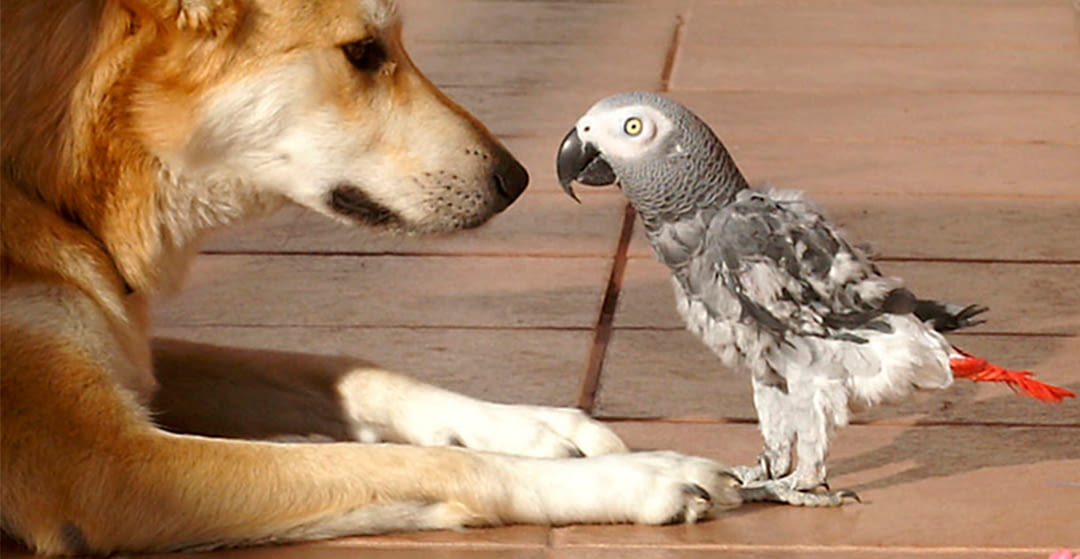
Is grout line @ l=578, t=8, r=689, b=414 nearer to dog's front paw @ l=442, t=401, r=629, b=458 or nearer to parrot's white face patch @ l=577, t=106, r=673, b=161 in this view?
dog's front paw @ l=442, t=401, r=629, b=458

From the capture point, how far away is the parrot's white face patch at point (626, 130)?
2732 millimetres

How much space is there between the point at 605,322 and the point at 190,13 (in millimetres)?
1107

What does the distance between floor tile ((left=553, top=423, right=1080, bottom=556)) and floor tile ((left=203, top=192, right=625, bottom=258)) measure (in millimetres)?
1014

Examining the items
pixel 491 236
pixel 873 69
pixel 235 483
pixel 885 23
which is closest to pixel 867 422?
pixel 235 483

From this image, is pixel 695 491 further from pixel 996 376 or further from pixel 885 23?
pixel 885 23

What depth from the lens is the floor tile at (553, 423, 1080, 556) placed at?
8.66 feet

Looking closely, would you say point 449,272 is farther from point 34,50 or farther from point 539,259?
point 34,50

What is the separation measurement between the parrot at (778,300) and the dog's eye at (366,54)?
1.18 feet

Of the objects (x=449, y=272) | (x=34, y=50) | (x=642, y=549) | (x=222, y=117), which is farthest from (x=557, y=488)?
(x=449, y=272)

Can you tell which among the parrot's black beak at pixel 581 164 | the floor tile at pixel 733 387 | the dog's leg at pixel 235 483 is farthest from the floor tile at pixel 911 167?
the dog's leg at pixel 235 483

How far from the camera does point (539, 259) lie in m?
3.96

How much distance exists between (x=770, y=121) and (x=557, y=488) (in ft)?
7.93

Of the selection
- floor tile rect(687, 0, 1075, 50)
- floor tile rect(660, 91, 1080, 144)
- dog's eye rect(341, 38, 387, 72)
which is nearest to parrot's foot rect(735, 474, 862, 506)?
dog's eye rect(341, 38, 387, 72)

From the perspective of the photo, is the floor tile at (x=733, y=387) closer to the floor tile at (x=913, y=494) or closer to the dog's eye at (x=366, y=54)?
the floor tile at (x=913, y=494)
